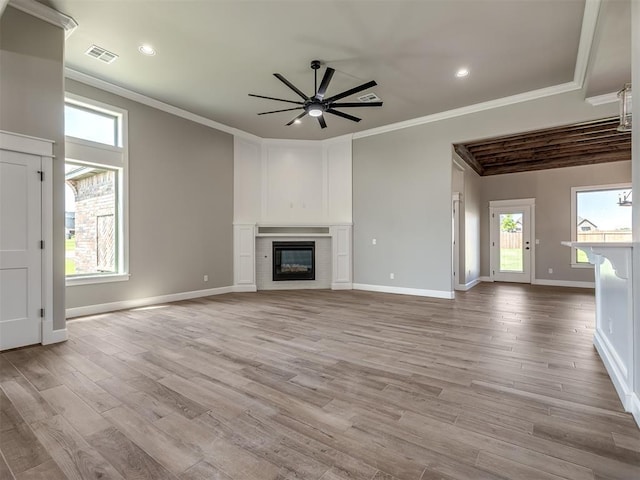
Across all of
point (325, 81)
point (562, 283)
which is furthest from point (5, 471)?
point (562, 283)

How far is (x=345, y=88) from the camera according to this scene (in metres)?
4.80

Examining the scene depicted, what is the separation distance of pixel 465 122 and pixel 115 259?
6445 mm

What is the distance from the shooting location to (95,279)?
452 cm

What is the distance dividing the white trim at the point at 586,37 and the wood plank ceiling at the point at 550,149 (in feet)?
4.61

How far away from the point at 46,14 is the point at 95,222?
105 inches

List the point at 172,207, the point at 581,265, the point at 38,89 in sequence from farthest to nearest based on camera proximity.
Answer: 1. the point at 581,265
2. the point at 172,207
3. the point at 38,89

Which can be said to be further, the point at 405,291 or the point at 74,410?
the point at 405,291

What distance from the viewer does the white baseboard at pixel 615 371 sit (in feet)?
6.44

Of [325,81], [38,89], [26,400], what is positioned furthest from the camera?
[325,81]

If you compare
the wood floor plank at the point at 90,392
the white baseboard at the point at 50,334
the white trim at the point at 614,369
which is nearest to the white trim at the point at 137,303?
the white baseboard at the point at 50,334

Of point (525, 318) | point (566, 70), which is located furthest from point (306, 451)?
point (566, 70)

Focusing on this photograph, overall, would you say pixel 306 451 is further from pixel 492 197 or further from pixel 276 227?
pixel 492 197

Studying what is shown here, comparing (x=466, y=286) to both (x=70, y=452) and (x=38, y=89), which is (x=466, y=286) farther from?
(x=38, y=89)

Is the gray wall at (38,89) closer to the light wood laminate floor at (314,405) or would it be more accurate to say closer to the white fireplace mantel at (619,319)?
the light wood laminate floor at (314,405)
